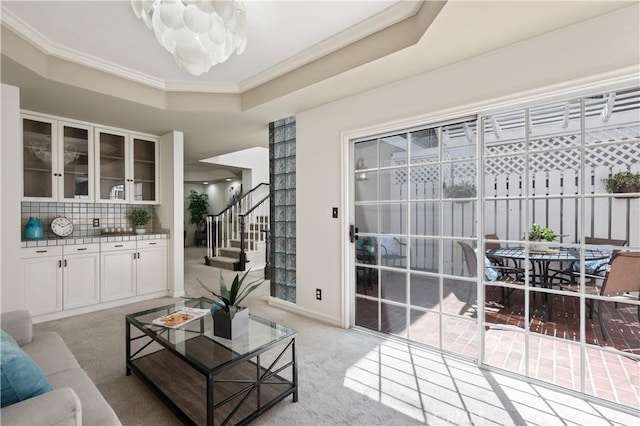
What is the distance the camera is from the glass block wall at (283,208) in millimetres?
3861

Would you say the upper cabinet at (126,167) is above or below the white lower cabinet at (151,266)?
above

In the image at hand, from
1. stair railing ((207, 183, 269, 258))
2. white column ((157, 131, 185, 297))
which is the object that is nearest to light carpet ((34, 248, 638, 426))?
white column ((157, 131, 185, 297))

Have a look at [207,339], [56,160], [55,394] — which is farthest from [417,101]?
[56,160]

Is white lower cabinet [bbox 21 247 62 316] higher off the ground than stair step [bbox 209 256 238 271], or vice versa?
white lower cabinet [bbox 21 247 62 316]

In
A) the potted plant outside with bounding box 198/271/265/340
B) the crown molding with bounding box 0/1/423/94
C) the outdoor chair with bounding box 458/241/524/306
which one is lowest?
the potted plant outside with bounding box 198/271/265/340

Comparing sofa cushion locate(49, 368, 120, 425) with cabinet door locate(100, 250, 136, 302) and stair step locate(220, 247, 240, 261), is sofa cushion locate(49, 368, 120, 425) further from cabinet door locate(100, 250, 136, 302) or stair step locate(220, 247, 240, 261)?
stair step locate(220, 247, 240, 261)

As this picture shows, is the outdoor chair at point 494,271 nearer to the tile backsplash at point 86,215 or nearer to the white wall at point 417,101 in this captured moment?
the white wall at point 417,101

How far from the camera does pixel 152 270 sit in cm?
433

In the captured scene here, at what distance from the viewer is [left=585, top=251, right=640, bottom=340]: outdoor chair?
198cm

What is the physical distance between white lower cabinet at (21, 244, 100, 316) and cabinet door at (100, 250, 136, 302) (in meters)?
0.07

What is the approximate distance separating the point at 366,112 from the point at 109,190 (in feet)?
11.9

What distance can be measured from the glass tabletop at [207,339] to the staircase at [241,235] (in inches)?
164

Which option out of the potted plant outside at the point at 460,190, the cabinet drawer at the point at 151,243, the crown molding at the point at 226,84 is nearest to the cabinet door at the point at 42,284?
the cabinet drawer at the point at 151,243

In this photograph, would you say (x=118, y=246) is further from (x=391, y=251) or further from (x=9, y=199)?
(x=391, y=251)
